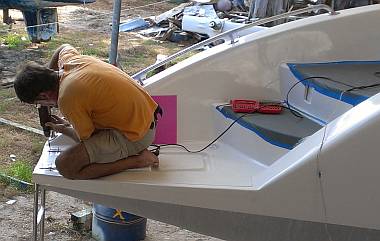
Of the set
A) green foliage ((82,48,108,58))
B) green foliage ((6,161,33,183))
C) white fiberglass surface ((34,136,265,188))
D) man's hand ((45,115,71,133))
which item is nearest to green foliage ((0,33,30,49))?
green foliage ((82,48,108,58))

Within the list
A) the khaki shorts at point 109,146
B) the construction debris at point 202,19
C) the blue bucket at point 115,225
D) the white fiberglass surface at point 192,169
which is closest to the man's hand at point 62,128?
the white fiberglass surface at point 192,169

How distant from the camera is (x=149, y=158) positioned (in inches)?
136

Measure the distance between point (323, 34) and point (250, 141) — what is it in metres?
1.04

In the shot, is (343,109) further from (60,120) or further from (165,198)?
(60,120)

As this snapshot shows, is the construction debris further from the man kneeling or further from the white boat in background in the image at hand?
the man kneeling

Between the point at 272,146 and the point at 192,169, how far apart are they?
1.56 ft

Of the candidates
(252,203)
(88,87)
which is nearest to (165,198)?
(252,203)

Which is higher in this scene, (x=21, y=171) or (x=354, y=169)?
(x=354, y=169)

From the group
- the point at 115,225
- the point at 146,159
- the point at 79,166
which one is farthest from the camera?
the point at 115,225

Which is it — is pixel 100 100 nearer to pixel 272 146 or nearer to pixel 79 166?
pixel 79 166

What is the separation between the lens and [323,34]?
4301 mm

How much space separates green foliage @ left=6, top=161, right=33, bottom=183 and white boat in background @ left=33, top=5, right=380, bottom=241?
4.74 feet

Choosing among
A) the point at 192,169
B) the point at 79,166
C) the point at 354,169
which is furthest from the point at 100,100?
the point at 354,169

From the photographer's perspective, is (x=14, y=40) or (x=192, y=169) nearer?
(x=192, y=169)
